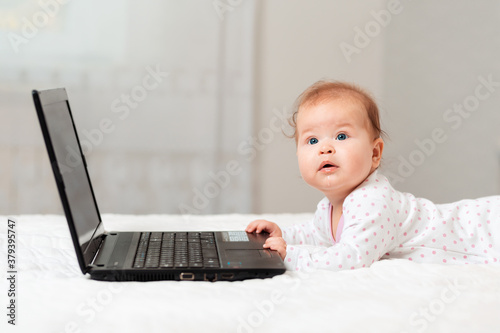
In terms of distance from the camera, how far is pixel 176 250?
3.15ft

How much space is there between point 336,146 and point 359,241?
0.71 feet

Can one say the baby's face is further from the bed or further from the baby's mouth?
the bed

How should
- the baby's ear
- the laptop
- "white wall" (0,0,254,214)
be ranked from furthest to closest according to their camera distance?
"white wall" (0,0,254,214)
the baby's ear
the laptop

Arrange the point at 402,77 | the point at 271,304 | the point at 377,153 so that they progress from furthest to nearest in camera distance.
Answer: the point at 402,77, the point at 377,153, the point at 271,304

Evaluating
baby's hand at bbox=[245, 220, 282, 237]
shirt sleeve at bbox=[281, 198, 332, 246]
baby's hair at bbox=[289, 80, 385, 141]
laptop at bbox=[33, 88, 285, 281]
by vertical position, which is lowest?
shirt sleeve at bbox=[281, 198, 332, 246]

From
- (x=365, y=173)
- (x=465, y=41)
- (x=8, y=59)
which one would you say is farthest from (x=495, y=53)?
(x=8, y=59)

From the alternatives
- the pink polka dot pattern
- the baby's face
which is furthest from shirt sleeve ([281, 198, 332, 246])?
the baby's face

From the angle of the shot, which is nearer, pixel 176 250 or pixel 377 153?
pixel 176 250

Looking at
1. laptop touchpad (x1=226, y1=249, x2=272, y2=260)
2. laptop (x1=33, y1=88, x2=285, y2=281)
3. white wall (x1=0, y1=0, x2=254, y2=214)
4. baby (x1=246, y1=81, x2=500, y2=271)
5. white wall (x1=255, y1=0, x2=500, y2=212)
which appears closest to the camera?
laptop (x1=33, y1=88, x2=285, y2=281)

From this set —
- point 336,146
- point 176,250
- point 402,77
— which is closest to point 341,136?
point 336,146

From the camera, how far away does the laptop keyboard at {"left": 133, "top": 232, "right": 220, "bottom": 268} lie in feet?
2.79

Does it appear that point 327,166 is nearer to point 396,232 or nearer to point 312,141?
point 312,141

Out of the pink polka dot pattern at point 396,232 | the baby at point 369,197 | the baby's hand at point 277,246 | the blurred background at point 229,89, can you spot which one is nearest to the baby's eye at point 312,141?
the baby at point 369,197

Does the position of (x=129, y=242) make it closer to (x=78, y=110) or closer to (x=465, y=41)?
(x=78, y=110)
